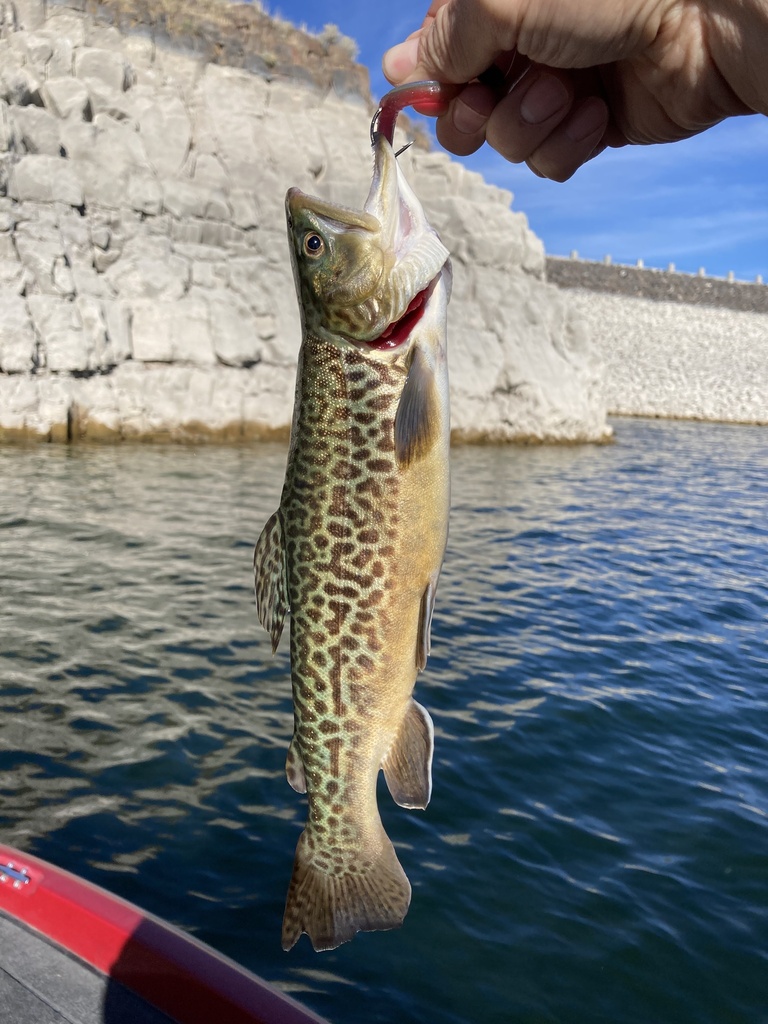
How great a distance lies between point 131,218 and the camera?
29031mm

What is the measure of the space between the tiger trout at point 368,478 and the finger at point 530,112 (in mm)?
554

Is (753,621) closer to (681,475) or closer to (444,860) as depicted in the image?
(444,860)

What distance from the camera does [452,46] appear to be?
109 inches

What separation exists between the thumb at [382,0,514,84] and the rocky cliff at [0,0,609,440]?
77.8ft

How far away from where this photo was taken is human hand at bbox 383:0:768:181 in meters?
2.57

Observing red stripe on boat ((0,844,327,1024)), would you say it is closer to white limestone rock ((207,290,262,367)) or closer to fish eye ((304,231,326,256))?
fish eye ((304,231,326,256))

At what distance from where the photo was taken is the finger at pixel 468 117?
3.07 metres

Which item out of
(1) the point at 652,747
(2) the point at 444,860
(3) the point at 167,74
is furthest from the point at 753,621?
(3) the point at 167,74

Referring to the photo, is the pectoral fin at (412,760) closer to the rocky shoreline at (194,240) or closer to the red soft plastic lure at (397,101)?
the red soft plastic lure at (397,101)

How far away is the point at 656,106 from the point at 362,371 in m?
1.44

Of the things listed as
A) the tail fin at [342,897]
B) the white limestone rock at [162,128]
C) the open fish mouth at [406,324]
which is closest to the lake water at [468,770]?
the tail fin at [342,897]

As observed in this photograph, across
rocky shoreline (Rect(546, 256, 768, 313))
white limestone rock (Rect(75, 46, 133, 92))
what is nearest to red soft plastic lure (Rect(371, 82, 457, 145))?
white limestone rock (Rect(75, 46, 133, 92))

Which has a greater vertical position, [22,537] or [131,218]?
[131,218]

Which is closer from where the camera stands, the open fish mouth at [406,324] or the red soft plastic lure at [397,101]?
the red soft plastic lure at [397,101]
